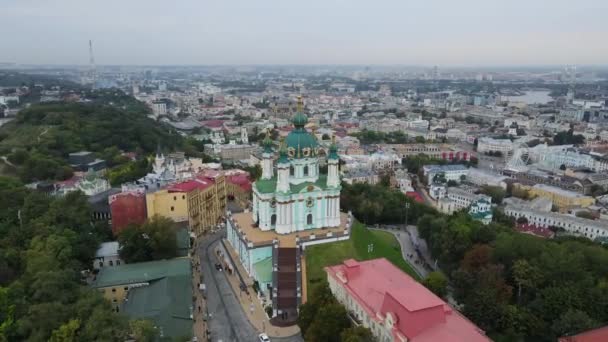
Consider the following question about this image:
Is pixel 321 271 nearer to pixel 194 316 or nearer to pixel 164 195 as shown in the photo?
pixel 194 316

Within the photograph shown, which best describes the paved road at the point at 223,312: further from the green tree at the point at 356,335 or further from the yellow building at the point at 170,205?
the green tree at the point at 356,335

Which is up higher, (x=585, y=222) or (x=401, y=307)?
(x=401, y=307)

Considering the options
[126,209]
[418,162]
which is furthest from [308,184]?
[418,162]

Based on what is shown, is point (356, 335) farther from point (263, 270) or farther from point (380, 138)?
point (380, 138)

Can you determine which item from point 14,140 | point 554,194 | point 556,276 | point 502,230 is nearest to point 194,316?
point 556,276

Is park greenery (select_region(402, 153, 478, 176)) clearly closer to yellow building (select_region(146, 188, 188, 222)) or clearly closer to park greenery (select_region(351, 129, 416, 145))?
park greenery (select_region(351, 129, 416, 145))

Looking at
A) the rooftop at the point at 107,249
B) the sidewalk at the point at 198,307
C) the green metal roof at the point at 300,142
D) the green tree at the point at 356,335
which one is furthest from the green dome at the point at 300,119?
the green tree at the point at 356,335
